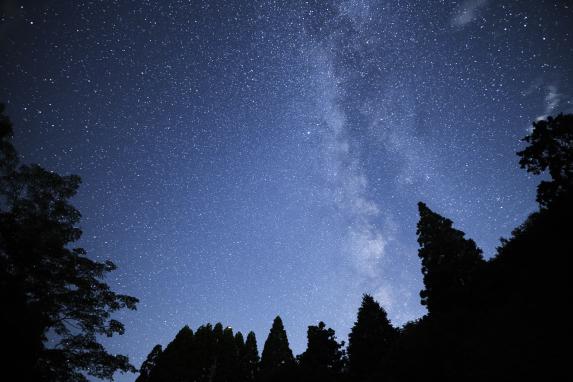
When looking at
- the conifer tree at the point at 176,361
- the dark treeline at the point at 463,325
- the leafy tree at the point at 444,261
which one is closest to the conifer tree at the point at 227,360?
the dark treeline at the point at 463,325

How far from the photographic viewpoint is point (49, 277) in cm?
1220

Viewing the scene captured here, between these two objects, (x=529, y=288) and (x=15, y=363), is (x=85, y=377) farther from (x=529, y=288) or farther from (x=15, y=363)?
(x=529, y=288)

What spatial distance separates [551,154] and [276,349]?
3584cm

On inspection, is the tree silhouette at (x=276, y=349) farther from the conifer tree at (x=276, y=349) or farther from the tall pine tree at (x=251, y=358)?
the tall pine tree at (x=251, y=358)

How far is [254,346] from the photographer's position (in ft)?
138

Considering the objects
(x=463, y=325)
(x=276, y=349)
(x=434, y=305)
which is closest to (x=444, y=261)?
(x=434, y=305)

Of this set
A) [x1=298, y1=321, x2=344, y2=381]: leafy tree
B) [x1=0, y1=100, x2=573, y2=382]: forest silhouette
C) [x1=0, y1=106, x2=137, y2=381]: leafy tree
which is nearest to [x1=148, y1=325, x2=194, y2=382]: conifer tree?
[x1=298, y1=321, x2=344, y2=381]: leafy tree

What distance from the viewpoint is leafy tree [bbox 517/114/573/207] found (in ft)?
72.4

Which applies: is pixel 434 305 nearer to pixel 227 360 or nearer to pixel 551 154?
pixel 551 154

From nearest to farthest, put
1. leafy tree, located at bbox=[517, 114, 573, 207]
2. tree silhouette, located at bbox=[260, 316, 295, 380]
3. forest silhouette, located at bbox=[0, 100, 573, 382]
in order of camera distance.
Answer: forest silhouette, located at bbox=[0, 100, 573, 382] → leafy tree, located at bbox=[517, 114, 573, 207] → tree silhouette, located at bbox=[260, 316, 295, 380]

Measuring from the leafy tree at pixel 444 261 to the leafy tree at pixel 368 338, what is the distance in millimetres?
5814

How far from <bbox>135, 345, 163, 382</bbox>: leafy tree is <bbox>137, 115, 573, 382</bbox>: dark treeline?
0.13 metres

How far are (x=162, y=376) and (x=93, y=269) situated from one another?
96.5 ft

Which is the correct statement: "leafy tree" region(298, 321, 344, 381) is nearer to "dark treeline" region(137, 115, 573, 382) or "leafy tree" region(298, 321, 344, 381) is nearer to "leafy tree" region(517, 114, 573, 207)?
"dark treeline" region(137, 115, 573, 382)
